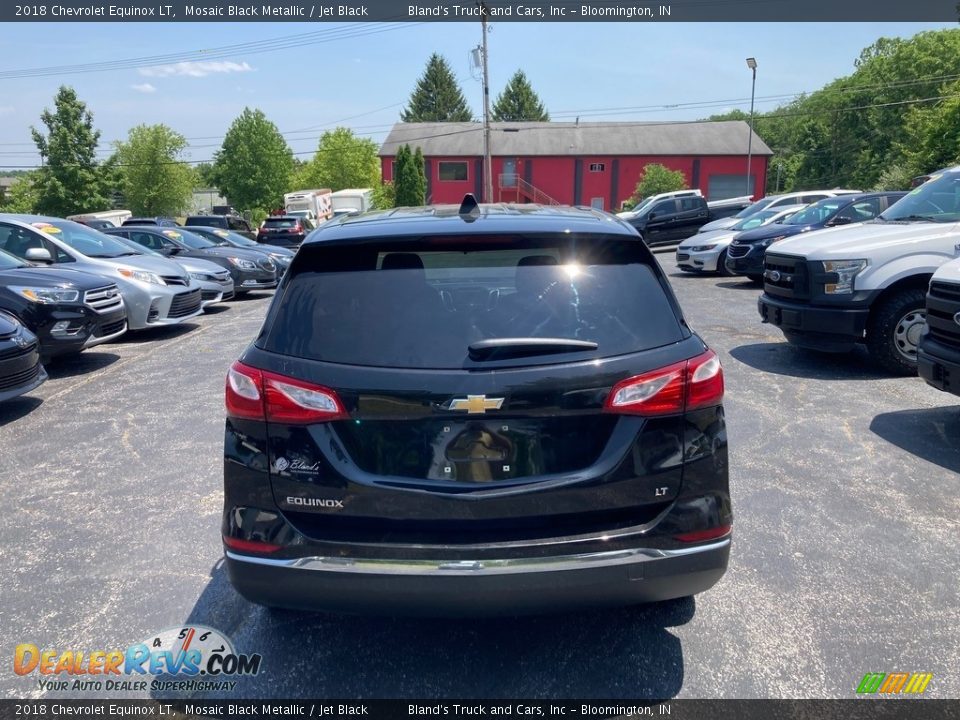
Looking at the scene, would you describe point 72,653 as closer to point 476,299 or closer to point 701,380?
point 476,299

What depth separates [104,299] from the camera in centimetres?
891

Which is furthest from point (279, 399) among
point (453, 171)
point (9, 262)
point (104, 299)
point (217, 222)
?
point (453, 171)

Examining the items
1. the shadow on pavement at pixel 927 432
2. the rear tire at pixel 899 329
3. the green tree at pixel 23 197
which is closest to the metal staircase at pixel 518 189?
the green tree at pixel 23 197

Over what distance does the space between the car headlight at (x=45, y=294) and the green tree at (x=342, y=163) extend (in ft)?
216

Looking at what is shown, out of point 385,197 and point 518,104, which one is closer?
point 385,197

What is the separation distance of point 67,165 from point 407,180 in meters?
30.0

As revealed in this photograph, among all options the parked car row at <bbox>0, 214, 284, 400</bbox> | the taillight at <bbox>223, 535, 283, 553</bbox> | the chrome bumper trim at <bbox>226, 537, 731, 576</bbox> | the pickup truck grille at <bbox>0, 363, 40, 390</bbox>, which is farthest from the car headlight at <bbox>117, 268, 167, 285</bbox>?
the chrome bumper trim at <bbox>226, 537, 731, 576</bbox>

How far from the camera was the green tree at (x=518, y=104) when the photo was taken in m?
91.6

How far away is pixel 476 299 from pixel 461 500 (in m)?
0.71

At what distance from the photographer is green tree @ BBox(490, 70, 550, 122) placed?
91.6m

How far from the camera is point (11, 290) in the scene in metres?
8.20

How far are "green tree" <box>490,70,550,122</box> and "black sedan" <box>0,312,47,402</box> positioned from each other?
88988mm

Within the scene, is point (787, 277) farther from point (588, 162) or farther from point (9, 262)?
point (588, 162)

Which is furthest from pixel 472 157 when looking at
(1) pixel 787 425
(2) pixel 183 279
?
(1) pixel 787 425
